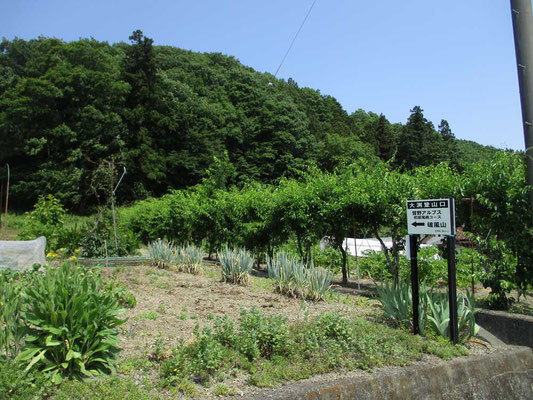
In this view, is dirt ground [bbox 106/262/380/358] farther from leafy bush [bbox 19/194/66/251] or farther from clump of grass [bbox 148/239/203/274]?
leafy bush [bbox 19/194/66/251]

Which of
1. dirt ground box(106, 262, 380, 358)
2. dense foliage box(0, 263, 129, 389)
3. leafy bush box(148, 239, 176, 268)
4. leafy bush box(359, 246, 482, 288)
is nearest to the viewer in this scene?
dense foliage box(0, 263, 129, 389)

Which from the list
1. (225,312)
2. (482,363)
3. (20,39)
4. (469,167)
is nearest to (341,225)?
(469,167)

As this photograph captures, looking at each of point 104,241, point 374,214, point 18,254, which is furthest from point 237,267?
point 104,241

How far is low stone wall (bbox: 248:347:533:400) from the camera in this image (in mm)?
4023

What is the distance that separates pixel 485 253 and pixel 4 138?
4197cm

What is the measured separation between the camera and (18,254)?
7926mm

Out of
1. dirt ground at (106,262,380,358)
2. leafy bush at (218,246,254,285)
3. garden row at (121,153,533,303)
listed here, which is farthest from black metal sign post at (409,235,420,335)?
leafy bush at (218,246,254,285)

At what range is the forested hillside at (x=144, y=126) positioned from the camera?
37.8m

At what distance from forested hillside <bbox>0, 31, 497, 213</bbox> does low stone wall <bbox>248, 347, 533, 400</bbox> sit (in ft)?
72.1

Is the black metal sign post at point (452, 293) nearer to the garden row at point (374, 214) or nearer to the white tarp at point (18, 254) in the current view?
the garden row at point (374, 214)

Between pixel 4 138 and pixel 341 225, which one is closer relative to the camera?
pixel 341 225

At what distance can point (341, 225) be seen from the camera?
11.8 metres

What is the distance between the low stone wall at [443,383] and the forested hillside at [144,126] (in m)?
22.0

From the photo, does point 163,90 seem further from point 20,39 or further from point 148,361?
point 148,361
